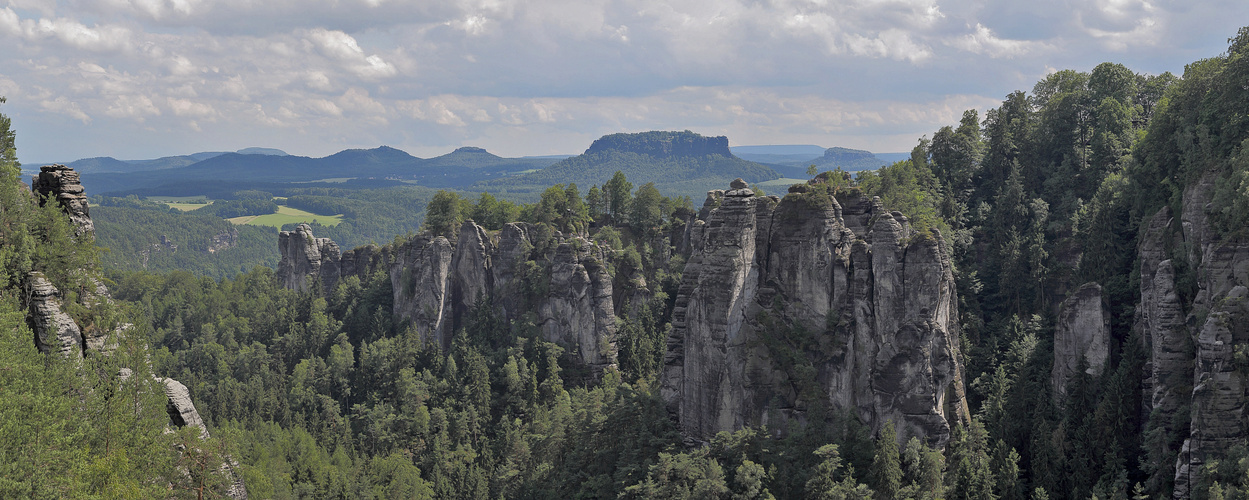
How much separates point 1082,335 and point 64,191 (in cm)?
5313

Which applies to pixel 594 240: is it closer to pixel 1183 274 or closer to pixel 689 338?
pixel 689 338

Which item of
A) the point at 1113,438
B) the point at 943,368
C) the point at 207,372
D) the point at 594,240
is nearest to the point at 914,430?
the point at 943,368

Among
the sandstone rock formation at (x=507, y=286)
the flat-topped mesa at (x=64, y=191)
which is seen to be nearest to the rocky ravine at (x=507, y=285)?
the sandstone rock formation at (x=507, y=286)

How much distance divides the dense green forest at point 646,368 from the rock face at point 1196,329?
3.27 feet

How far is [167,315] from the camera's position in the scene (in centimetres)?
11506

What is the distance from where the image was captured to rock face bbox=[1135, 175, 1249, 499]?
1457 inches

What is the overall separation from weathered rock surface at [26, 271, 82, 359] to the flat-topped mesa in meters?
4.38

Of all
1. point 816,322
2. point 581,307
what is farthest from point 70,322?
point 581,307

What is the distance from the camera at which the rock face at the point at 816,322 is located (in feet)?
147

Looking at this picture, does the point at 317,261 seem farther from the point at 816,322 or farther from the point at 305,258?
the point at 816,322

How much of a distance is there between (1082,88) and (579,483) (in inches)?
2327

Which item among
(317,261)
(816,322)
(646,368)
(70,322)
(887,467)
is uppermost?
(70,322)

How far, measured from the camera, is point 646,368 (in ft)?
247

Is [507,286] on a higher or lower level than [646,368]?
higher
